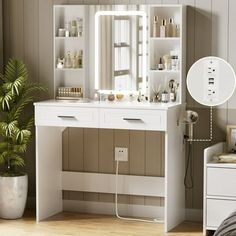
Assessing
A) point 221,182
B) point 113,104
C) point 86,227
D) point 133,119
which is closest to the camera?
point 221,182

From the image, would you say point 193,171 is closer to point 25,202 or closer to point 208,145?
point 208,145

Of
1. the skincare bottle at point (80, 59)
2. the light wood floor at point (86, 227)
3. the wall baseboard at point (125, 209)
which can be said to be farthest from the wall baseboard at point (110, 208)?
the skincare bottle at point (80, 59)

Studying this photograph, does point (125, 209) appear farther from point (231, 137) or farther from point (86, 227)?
point (231, 137)

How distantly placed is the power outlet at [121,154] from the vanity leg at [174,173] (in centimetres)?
47

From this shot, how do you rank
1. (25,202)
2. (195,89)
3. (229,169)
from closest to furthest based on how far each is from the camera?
(229,169) < (195,89) < (25,202)

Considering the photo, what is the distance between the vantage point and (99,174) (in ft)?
19.0

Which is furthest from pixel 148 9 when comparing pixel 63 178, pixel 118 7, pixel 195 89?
pixel 63 178

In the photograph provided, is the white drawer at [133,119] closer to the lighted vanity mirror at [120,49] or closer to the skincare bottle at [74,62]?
the lighted vanity mirror at [120,49]

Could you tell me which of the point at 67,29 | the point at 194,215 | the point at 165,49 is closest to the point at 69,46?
the point at 67,29

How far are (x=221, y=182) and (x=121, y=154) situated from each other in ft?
3.23

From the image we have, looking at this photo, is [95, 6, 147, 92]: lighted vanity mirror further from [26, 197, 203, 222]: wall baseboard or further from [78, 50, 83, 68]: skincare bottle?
[26, 197, 203, 222]: wall baseboard

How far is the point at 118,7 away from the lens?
218 inches

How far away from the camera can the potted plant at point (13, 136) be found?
18.2 ft

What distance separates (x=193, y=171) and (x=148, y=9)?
1.27 m
